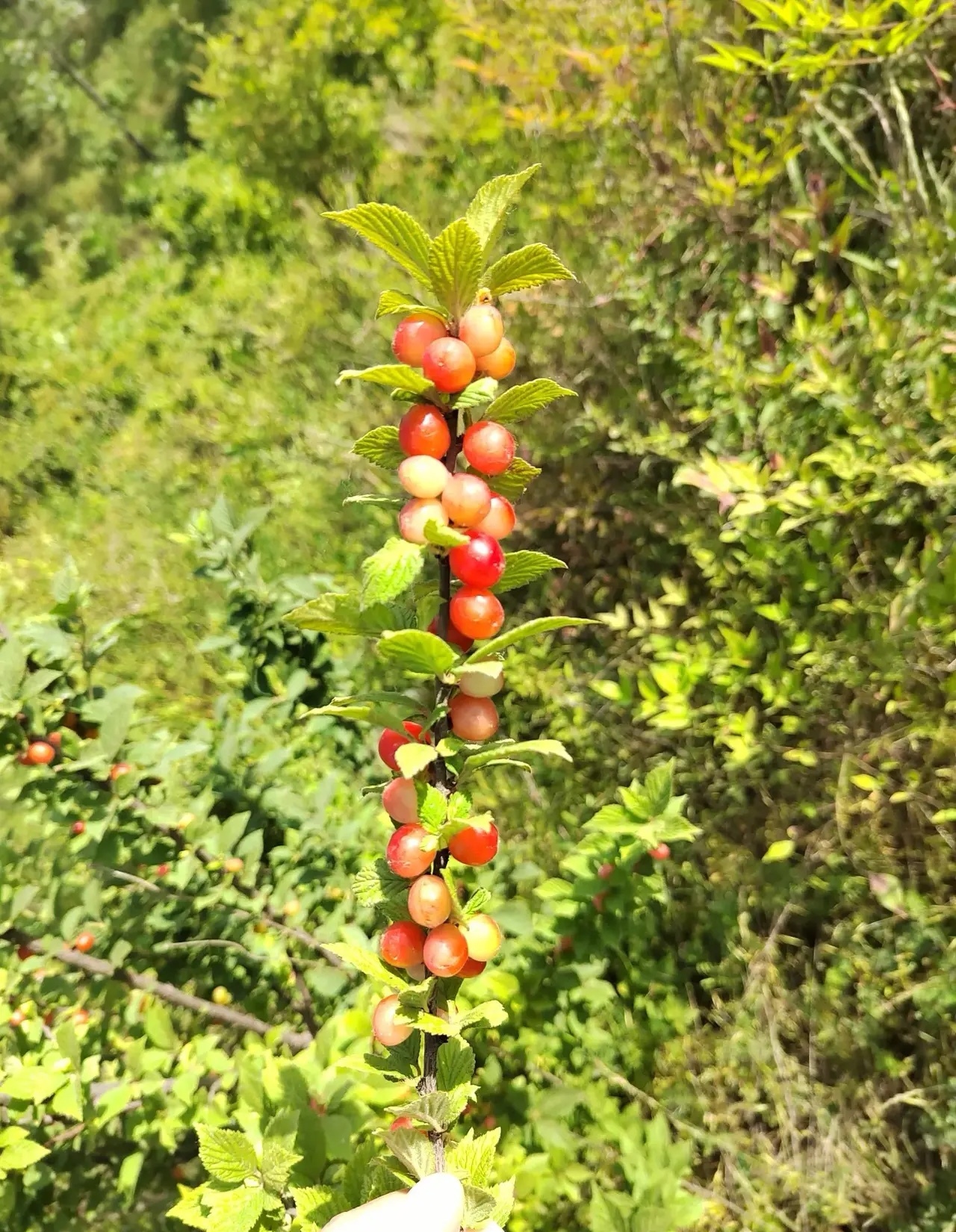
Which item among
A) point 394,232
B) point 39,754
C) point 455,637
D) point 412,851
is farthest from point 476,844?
point 39,754

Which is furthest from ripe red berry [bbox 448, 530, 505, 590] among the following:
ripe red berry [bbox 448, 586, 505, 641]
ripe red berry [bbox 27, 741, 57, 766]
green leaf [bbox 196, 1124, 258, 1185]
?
ripe red berry [bbox 27, 741, 57, 766]

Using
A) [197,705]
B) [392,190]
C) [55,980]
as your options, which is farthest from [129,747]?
[392,190]

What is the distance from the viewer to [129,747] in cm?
140

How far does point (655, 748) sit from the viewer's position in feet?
7.67

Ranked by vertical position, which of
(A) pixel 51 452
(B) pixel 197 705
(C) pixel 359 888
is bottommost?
(B) pixel 197 705

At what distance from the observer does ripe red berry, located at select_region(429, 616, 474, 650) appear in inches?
26.6

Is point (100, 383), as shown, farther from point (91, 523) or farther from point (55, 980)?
point (55, 980)

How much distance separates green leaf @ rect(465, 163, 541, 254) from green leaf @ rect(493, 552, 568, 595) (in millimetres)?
247

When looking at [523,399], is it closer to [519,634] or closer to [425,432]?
[425,432]

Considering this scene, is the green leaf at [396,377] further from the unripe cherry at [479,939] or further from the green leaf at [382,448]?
the unripe cherry at [479,939]

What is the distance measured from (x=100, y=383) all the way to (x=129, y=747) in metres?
5.17

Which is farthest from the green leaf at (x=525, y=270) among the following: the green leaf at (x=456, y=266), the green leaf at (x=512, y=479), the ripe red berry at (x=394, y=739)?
the ripe red berry at (x=394, y=739)

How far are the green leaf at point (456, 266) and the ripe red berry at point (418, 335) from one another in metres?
0.02

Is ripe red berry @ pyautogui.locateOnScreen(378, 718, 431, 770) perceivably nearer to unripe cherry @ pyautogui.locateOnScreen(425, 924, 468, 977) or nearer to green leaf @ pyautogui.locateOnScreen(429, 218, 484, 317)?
unripe cherry @ pyautogui.locateOnScreen(425, 924, 468, 977)
